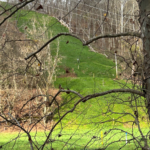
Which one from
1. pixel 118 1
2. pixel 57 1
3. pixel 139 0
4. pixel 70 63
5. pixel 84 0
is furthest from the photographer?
pixel 70 63

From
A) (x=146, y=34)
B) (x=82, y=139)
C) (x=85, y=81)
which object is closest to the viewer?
(x=146, y=34)

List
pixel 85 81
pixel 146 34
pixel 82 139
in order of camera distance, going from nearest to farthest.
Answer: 1. pixel 146 34
2. pixel 82 139
3. pixel 85 81

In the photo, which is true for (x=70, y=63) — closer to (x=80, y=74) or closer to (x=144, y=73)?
(x=80, y=74)

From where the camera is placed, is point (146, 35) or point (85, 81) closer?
point (146, 35)

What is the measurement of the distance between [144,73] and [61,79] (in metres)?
26.0

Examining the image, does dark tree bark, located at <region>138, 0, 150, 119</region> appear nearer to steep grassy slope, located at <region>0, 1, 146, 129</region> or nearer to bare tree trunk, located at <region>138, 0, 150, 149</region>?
bare tree trunk, located at <region>138, 0, 150, 149</region>

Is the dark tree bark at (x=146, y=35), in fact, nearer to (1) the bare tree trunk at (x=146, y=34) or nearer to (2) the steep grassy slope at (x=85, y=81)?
(1) the bare tree trunk at (x=146, y=34)

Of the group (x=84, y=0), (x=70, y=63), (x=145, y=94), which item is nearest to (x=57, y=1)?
(x=84, y=0)

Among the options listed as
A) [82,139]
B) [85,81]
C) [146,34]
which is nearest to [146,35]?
[146,34]

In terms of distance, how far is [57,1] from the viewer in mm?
2846

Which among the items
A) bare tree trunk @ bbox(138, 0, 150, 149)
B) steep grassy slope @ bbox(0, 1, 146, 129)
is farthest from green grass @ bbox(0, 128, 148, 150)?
bare tree trunk @ bbox(138, 0, 150, 149)

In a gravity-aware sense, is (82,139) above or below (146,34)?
below

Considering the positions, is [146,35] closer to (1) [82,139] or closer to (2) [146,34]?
(2) [146,34]

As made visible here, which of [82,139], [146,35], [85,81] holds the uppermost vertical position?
[146,35]
